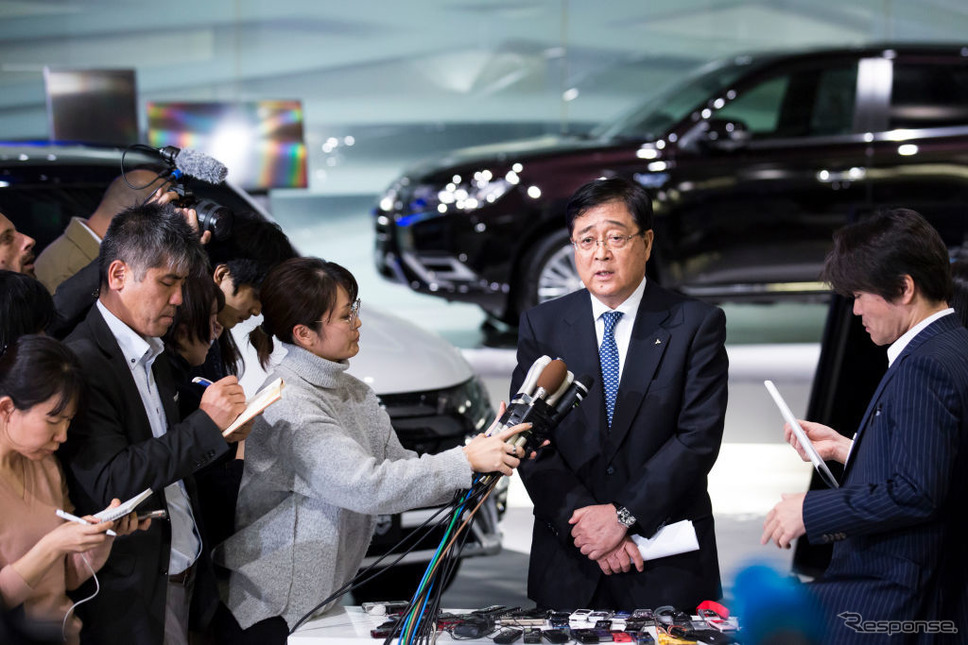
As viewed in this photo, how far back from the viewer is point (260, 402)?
2129mm

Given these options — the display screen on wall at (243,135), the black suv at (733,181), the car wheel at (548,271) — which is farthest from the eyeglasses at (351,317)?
the display screen on wall at (243,135)

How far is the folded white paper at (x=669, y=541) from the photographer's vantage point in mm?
2574

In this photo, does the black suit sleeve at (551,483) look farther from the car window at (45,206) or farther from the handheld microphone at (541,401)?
the car window at (45,206)

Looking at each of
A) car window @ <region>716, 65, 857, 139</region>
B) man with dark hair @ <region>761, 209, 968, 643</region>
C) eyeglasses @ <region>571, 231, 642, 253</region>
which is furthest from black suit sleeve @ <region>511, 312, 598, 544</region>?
car window @ <region>716, 65, 857, 139</region>

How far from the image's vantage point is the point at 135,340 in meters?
2.30

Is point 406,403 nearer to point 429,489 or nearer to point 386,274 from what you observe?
point 429,489

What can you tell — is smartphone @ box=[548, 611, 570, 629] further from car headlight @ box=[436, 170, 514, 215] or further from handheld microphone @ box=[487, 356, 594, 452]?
car headlight @ box=[436, 170, 514, 215]

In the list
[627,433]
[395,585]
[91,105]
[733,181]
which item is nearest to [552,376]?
[627,433]

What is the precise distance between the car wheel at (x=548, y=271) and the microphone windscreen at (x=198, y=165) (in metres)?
3.83

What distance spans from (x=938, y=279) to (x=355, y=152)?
26.6 feet

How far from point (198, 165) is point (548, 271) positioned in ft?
12.9

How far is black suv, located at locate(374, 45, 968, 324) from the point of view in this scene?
661 centimetres

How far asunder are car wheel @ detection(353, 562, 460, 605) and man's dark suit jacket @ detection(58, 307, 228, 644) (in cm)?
194

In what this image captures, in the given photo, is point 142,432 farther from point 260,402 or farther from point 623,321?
point 623,321
